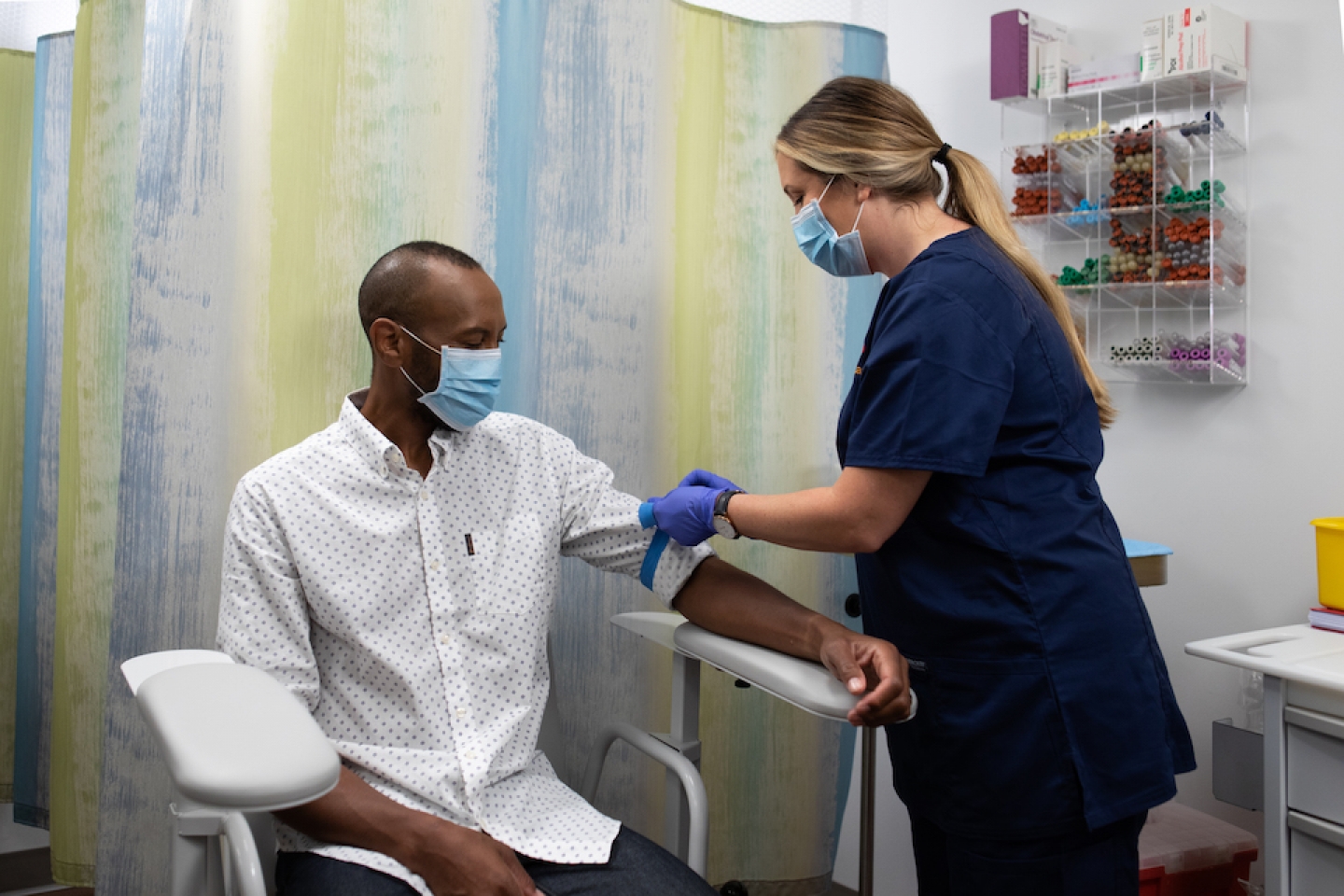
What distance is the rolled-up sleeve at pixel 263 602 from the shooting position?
3.91ft

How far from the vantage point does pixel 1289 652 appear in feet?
5.58

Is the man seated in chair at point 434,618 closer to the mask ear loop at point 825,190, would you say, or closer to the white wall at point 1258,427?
A: the mask ear loop at point 825,190

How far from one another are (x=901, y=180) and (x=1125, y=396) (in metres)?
1.33

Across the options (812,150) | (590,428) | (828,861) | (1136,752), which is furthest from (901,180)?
(828,861)

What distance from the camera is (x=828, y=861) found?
1.94 m

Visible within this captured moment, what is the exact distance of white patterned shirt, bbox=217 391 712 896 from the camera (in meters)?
1.23

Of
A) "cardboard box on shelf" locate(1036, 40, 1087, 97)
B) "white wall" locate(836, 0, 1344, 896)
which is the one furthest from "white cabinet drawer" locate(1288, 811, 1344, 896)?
"cardboard box on shelf" locate(1036, 40, 1087, 97)

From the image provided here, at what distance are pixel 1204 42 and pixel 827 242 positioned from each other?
1.22 meters

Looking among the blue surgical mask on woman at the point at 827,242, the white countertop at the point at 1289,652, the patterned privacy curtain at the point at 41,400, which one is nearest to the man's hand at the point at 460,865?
the blue surgical mask on woman at the point at 827,242

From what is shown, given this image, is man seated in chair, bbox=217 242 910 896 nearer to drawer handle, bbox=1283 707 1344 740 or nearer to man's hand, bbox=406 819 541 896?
man's hand, bbox=406 819 541 896

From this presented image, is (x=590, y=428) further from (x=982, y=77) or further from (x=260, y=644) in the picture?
(x=982, y=77)

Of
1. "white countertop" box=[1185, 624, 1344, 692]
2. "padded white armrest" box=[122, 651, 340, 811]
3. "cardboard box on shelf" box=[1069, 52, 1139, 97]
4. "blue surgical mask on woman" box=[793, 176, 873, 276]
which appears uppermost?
"cardboard box on shelf" box=[1069, 52, 1139, 97]

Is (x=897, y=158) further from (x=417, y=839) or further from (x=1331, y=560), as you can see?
(x=1331, y=560)

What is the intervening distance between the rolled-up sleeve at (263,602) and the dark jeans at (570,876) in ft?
0.61
